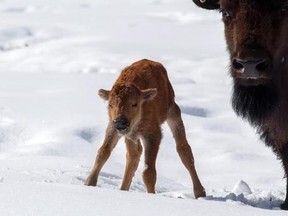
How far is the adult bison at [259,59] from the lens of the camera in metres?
5.52

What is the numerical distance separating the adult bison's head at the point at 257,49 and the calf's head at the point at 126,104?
1015mm

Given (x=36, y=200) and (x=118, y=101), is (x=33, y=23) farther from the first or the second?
(x=36, y=200)

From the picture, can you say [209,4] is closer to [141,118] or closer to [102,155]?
[141,118]

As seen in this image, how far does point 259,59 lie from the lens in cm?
546

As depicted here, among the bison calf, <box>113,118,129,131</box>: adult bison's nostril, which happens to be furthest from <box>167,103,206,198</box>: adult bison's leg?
<box>113,118,129,131</box>: adult bison's nostril

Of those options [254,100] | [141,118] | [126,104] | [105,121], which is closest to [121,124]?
[126,104]

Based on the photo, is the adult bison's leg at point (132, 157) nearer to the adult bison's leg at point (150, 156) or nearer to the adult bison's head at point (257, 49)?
the adult bison's leg at point (150, 156)

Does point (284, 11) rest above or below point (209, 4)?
above

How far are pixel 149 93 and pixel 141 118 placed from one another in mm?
231

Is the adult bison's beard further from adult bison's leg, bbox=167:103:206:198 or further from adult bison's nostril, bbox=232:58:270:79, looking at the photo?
adult bison's leg, bbox=167:103:206:198

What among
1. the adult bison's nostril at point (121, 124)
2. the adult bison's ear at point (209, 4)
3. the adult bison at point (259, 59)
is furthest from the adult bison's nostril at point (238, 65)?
the adult bison's nostril at point (121, 124)

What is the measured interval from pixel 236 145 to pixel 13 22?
760 inches

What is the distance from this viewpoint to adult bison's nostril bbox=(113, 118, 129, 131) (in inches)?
268

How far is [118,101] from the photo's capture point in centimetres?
700
